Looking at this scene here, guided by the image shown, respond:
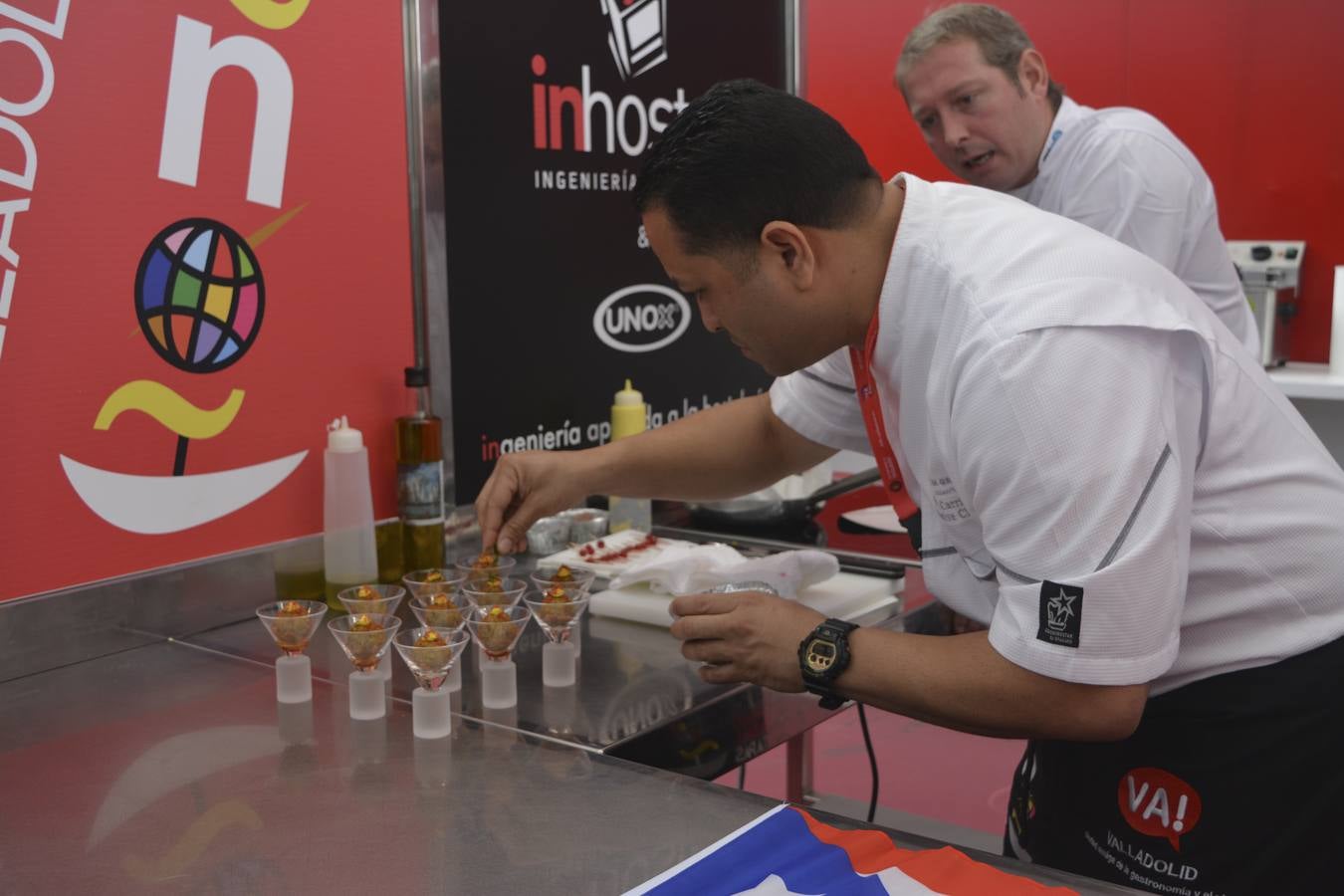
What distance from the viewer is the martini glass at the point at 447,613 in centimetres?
163

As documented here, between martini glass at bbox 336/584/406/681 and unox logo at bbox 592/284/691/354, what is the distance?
977mm

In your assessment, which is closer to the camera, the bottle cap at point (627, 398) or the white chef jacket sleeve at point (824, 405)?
the white chef jacket sleeve at point (824, 405)

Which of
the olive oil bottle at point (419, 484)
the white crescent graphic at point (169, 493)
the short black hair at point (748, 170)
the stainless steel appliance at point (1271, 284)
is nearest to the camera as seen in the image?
the short black hair at point (748, 170)

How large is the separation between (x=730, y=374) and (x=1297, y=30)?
8.67 feet

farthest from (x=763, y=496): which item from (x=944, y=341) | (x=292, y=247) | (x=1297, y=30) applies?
(x=1297, y=30)

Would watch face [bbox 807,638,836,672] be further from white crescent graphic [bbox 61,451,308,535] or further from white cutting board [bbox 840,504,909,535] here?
white cutting board [bbox 840,504,909,535]

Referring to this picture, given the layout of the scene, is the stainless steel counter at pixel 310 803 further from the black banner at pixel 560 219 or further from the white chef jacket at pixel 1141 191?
the white chef jacket at pixel 1141 191

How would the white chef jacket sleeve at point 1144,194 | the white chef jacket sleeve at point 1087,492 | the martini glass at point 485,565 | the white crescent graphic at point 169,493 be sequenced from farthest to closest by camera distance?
the white chef jacket sleeve at point 1144,194
the martini glass at point 485,565
the white crescent graphic at point 169,493
the white chef jacket sleeve at point 1087,492

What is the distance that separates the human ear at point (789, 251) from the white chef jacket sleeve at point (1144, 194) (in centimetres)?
158

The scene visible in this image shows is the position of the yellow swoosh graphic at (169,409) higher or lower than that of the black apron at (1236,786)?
higher

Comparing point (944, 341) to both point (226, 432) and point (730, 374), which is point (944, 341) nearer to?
point (226, 432)

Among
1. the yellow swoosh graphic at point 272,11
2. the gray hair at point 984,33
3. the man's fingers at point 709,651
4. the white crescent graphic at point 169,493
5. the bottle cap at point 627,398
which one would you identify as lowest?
the man's fingers at point 709,651

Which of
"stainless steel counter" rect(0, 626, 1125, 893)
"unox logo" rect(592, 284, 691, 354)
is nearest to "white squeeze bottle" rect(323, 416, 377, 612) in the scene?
"stainless steel counter" rect(0, 626, 1125, 893)

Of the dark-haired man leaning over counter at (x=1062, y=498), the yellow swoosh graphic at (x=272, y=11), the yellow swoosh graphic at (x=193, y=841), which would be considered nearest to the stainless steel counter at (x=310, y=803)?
the yellow swoosh graphic at (x=193, y=841)
